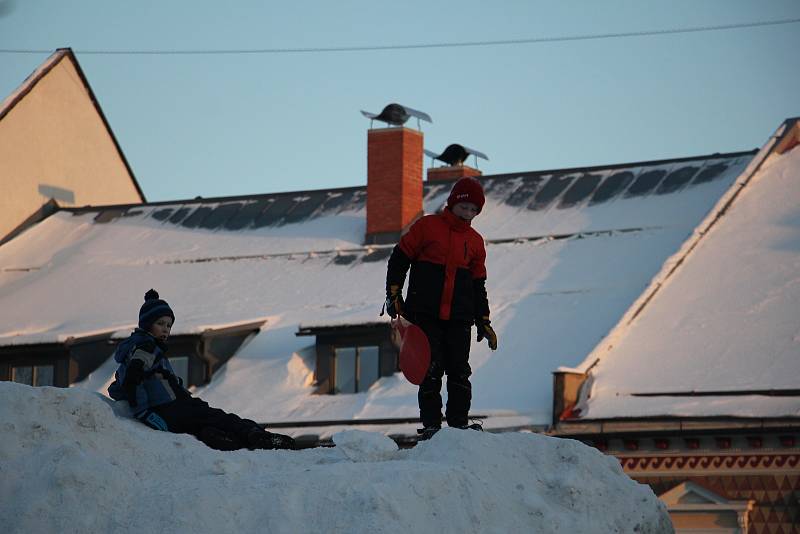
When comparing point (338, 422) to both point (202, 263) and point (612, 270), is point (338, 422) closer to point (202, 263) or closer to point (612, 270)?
point (612, 270)

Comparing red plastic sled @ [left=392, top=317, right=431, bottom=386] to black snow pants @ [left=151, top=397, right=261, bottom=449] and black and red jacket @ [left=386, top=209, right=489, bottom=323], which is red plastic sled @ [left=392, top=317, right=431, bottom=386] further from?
black snow pants @ [left=151, top=397, right=261, bottom=449]

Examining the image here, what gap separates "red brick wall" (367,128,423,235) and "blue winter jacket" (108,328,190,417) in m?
20.1

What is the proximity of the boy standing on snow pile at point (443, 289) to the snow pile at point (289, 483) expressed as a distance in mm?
1412

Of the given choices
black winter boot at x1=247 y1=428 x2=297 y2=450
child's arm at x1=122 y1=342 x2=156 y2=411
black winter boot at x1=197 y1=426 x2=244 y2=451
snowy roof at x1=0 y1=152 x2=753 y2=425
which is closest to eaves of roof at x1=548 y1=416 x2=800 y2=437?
snowy roof at x1=0 y1=152 x2=753 y2=425

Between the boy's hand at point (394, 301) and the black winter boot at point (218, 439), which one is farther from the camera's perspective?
the boy's hand at point (394, 301)

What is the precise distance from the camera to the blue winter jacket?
8969 millimetres

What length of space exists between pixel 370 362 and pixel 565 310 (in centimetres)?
294

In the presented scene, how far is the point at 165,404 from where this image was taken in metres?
8.91

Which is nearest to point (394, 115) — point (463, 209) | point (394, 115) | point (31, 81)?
point (394, 115)

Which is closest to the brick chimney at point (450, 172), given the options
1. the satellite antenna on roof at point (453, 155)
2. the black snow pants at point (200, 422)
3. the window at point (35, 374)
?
the satellite antenna on roof at point (453, 155)

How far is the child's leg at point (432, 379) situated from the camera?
9797 mm

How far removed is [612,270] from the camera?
25.7m

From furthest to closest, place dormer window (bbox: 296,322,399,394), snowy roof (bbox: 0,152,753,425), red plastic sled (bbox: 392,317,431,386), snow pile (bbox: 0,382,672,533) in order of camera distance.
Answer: dormer window (bbox: 296,322,399,394)
snowy roof (bbox: 0,152,753,425)
red plastic sled (bbox: 392,317,431,386)
snow pile (bbox: 0,382,672,533)

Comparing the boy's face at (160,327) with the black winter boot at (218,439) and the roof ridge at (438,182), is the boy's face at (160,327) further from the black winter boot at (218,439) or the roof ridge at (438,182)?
the roof ridge at (438,182)
